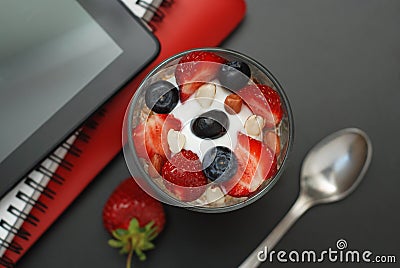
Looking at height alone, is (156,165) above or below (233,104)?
below

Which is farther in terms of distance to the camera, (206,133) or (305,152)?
(305,152)

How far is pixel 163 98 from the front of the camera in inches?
27.6

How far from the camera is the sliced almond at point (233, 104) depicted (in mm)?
703

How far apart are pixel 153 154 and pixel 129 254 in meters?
0.21

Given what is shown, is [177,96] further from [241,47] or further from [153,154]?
[241,47]

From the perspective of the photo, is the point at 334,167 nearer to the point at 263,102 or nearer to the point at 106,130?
the point at 263,102

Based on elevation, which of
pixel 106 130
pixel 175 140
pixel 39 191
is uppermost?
pixel 175 140

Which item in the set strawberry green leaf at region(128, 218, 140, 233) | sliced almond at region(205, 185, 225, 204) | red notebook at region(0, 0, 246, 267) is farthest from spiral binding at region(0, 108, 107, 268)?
sliced almond at region(205, 185, 225, 204)

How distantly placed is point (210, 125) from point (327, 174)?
0.83 feet

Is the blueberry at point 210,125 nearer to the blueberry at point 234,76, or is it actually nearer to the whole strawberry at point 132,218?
the blueberry at point 234,76

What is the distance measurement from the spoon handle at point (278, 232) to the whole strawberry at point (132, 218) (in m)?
0.14

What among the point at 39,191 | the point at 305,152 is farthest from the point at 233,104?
the point at 39,191

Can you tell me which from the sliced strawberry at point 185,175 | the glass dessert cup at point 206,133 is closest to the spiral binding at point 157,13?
Result: the glass dessert cup at point 206,133

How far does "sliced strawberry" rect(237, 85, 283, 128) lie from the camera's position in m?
0.71
